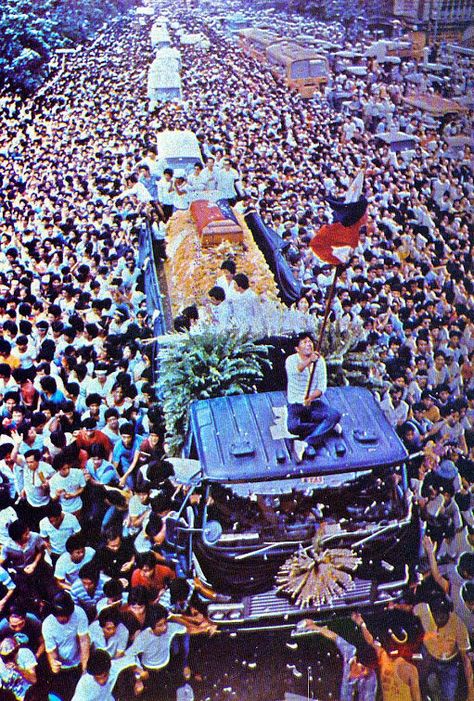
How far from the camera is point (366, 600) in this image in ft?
13.0

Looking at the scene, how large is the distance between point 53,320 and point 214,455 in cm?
129

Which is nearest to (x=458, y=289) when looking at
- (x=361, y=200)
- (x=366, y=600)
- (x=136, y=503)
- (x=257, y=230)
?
(x=361, y=200)

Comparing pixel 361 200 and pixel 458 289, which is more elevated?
pixel 361 200

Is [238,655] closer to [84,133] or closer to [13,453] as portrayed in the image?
[13,453]

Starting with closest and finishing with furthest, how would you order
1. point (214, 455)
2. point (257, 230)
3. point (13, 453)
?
point (214, 455) < point (13, 453) < point (257, 230)

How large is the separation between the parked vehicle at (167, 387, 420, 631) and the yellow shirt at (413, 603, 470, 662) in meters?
0.40

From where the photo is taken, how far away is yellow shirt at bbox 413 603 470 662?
158 inches

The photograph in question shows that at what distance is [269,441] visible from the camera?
3699 millimetres

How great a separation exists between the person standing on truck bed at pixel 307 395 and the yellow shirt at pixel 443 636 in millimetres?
1312

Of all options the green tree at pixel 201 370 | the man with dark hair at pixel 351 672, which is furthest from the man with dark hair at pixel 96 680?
the green tree at pixel 201 370

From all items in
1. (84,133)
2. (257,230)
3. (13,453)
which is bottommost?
(13,453)

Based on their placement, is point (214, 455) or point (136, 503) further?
point (136, 503)

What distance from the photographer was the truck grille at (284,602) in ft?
12.4

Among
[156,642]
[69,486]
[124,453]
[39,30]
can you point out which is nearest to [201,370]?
[124,453]
